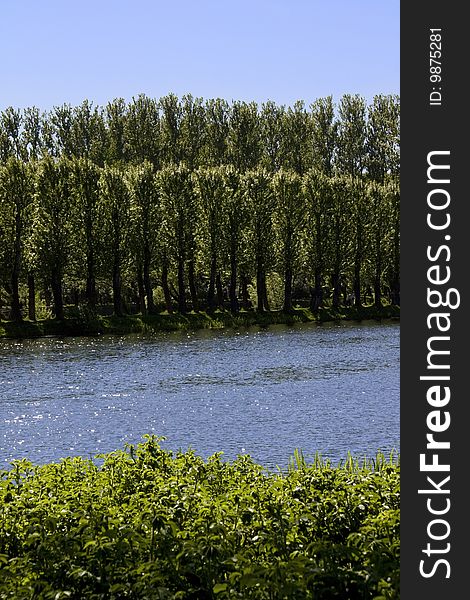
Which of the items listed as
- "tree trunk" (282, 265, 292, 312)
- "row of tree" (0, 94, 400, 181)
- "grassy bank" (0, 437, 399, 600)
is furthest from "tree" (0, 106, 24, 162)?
"grassy bank" (0, 437, 399, 600)

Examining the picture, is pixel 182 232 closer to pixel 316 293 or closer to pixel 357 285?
pixel 316 293

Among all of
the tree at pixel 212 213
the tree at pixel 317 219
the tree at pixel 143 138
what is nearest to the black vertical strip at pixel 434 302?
the tree at pixel 212 213

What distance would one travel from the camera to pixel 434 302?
5.55 meters

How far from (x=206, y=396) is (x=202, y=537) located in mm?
26815

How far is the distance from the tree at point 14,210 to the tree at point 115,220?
6.09 meters

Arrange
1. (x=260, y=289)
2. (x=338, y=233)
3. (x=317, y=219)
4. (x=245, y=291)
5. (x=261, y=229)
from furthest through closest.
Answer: (x=338, y=233) → (x=317, y=219) → (x=245, y=291) → (x=261, y=229) → (x=260, y=289)

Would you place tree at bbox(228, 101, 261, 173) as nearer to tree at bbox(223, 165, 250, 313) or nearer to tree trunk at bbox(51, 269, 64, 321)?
tree at bbox(223, 165, 250, 313)

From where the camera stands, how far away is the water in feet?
84.5

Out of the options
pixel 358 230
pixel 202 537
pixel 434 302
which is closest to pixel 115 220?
pixel 358 230

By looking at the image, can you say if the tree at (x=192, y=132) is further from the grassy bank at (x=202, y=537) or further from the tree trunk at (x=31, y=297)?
the grassy bank at (x=202, y=537)

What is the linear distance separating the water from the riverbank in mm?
6267

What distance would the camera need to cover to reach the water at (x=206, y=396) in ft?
84.5

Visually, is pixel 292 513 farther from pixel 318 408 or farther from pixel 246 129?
pixel 246 129

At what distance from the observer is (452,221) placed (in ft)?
18.5
